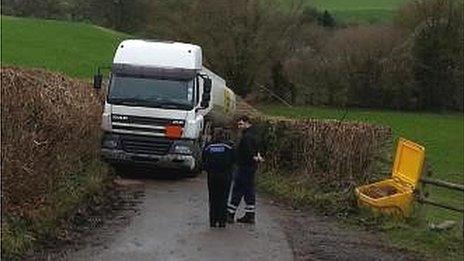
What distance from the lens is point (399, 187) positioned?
16688mm

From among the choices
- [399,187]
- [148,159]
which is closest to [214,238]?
[399,187]

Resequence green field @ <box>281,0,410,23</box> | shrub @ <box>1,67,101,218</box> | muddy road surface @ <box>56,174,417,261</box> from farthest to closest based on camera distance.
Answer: green field @ <box>281,0,410,23</box> < muddy road surface @ <box>56,174,417,261</box> < shrub @ <box>1,67,101,218</box>

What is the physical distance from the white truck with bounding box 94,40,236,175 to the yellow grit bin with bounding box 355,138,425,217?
16.9 ft

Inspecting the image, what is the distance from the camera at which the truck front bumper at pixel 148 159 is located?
20453 mm

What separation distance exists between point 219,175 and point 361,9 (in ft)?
254

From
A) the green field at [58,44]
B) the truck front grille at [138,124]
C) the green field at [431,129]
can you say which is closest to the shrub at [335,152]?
the truck front grille at [138,124]

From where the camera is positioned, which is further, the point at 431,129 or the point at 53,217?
the point at 431,129

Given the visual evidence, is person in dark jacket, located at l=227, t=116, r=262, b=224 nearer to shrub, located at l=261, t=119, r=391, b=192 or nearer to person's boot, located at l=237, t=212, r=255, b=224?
person's boot, located at l=237, t=212, r=255, b=224

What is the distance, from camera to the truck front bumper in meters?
20.5

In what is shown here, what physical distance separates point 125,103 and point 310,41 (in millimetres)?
47809

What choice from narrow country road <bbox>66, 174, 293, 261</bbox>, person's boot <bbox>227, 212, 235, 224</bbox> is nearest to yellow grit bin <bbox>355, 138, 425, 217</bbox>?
narrow country road <bbox>66, 174, 293, 261</bbox>

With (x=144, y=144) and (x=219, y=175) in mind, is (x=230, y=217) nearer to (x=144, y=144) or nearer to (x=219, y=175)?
(x=219, y=175)

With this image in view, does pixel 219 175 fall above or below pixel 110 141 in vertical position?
above

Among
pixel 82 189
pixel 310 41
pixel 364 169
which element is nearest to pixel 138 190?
pixel 82 189
